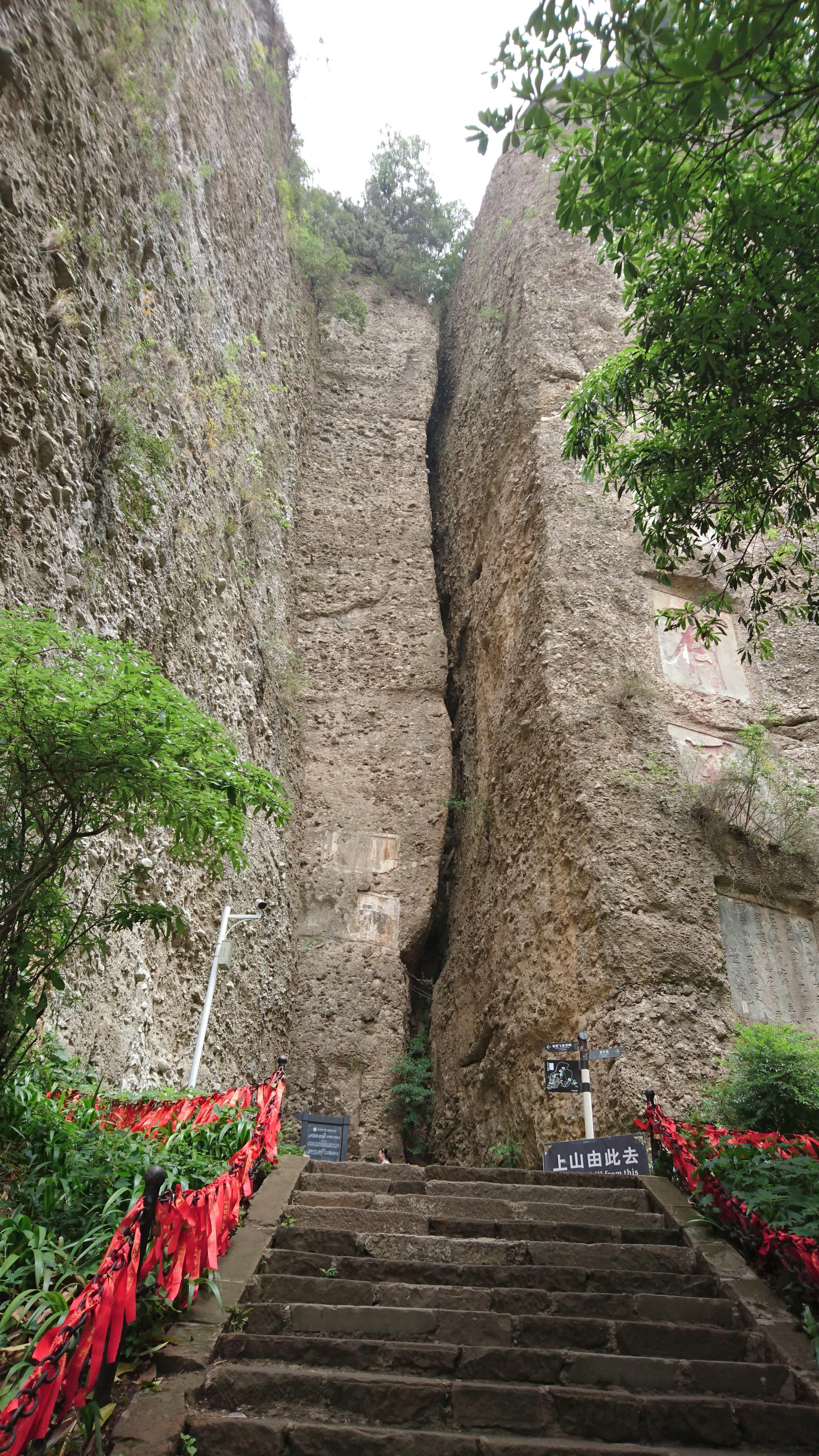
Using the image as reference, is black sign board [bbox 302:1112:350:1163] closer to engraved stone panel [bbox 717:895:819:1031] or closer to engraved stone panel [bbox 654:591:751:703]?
engraved stone panel [bbox 717:895:819:1031]

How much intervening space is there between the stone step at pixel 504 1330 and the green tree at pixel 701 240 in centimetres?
Result: 433

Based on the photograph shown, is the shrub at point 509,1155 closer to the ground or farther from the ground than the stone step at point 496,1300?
farther from the ground

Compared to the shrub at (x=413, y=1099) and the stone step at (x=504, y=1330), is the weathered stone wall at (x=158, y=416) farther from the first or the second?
the stone step at (x=504, y=1330)

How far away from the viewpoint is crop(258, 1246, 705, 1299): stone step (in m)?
4.32

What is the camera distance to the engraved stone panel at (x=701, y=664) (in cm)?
1112

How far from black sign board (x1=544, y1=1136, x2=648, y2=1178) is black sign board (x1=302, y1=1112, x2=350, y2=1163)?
3.24 meters

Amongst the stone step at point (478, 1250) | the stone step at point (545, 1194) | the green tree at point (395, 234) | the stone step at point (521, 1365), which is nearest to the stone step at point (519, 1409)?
the stone step at point (521, 1365)

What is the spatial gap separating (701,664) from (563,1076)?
6.13 meters

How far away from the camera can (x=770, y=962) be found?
901cm

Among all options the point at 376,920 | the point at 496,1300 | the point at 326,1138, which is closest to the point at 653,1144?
the point at 496,1300

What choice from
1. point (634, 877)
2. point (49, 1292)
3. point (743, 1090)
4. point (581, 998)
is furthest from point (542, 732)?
point (49, 1292)

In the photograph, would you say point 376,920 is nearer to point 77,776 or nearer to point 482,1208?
point 482,1208

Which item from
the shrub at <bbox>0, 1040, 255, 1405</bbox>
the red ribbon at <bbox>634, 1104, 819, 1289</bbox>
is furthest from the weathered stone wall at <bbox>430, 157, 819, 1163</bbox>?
the shrub at <bbox>0, 1040, 255, 1405</bbox>

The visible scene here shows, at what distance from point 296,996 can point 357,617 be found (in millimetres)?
6969
